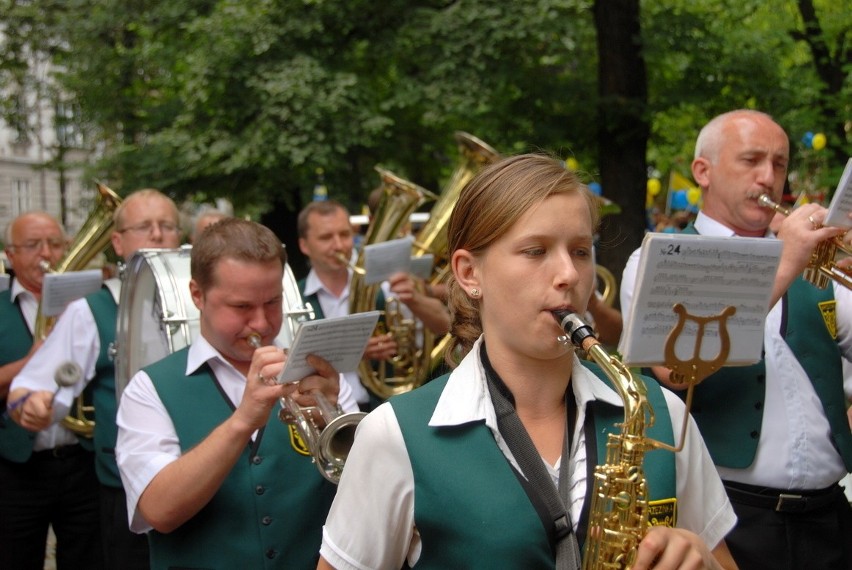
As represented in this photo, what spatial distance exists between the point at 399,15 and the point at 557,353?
336 inches

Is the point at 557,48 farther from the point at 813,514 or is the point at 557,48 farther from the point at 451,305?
the point at 451,305

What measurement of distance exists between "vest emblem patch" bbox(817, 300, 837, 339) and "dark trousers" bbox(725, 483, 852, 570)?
54 centimetres

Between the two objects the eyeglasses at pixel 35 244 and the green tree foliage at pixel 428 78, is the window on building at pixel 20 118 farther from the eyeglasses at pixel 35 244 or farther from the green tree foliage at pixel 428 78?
the eyeglasses at pixel 35 244

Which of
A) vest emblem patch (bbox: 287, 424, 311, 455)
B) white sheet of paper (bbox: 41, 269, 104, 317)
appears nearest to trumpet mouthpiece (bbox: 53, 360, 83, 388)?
white sheet of paper (bbox: 41, 269, 104, 317)

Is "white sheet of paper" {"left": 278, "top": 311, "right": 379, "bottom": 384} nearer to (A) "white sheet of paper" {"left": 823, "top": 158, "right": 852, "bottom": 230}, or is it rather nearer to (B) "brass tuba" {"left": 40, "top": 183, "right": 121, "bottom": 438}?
(A) "white sheet of paper" {"left": 823, "top": 158, "right": 852, "bottom": 230}

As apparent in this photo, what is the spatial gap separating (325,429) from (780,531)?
1.57 meters

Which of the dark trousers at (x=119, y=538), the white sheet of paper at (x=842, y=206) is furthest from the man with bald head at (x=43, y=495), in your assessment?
the white sheet of paper at (x=842, y=206)

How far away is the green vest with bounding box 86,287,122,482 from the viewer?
13.5 ft

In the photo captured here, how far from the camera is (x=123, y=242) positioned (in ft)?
16.4

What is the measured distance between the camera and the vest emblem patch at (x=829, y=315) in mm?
3439

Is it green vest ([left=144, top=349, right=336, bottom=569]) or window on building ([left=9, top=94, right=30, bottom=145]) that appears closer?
green vest ([left=144, top=349, right=336, bottom=569])

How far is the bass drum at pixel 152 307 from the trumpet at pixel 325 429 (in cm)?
86

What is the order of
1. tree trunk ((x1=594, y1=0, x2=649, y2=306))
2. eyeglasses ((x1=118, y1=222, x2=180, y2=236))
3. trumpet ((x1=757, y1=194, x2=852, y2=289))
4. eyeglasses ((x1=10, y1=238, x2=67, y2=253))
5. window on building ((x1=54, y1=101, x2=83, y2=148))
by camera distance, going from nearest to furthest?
trumpet ((x1=757, y1=194, x2=852, y2=289)), eyeglasses ((x1=118, y1=222, x2=180, y2=236)), eyeglasses ((x1=10, y1=238, x2=67, y2=253)), tree trunk ((x1=594, y1=0, x2=649, y2=306)), window on building ((x1=54, y1=101, x2=83, y2=148))

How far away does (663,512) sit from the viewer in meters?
1.99
